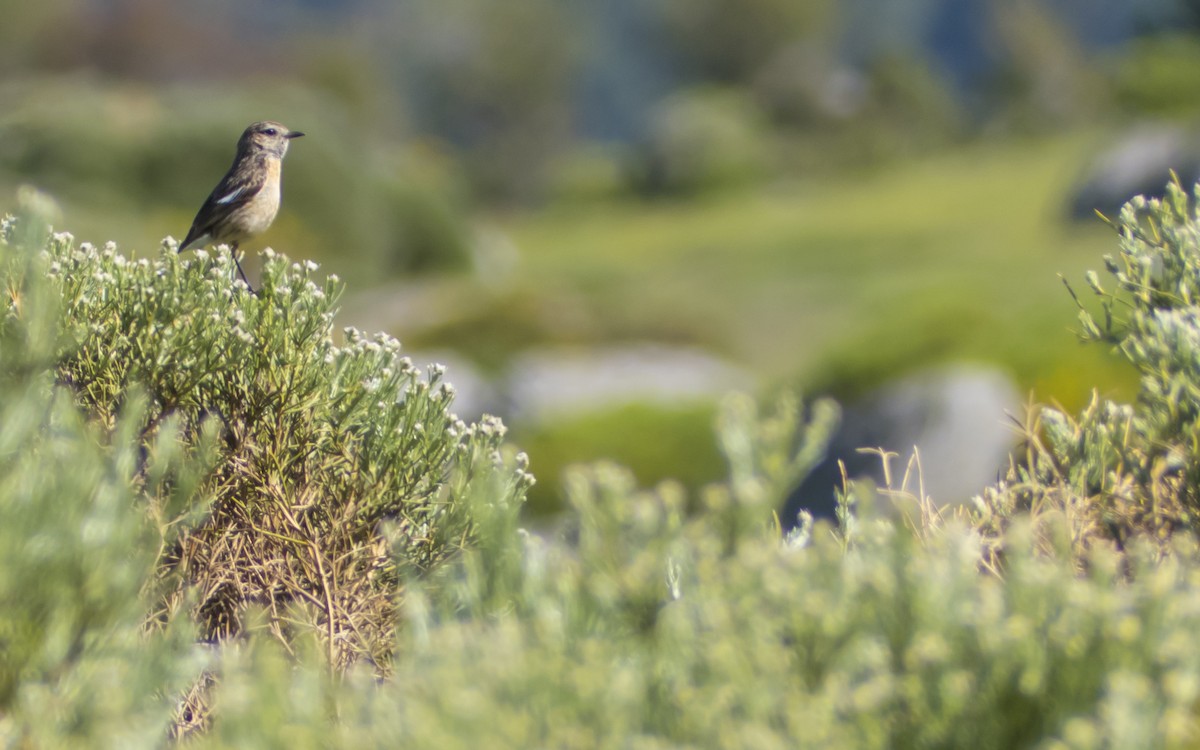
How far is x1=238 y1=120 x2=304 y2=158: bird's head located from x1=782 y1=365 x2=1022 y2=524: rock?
23.5 ft

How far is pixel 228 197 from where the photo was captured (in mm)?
6355

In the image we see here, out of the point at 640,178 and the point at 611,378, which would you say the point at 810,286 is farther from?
the point at 640,178

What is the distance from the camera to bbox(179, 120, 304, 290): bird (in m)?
6.36

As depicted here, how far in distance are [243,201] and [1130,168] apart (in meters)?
27.9

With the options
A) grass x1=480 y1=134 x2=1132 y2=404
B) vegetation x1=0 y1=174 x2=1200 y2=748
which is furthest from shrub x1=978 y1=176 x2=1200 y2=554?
grass x1=480 y1=134 x2=1132 y2=404

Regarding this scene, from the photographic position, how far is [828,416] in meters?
2.99

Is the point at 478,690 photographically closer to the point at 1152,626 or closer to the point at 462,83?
the point at 1152,626

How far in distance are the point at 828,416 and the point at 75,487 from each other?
1.83 m

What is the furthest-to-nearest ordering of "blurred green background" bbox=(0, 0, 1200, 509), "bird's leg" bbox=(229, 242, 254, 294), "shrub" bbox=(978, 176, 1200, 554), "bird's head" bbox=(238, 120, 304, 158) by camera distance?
1. "blurred green background" bbox=(0, 0, 1200, 509)
2. "bird's head" bbox=(238, 120, 304, 158)
3. "bird's leg" bbox=(229, 242, 254, 294)
4. "shrub" bbox=(978, 176, 1200, 554)

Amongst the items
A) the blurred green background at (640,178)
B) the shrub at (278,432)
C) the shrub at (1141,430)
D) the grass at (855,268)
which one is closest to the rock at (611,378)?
the blurred green background at (640,178)

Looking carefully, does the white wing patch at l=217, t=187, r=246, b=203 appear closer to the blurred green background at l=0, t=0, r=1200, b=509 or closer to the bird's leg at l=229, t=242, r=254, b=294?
the bird's leg at l=229, t=242, r=254, b=294

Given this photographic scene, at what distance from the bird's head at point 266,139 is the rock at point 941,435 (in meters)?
7.17

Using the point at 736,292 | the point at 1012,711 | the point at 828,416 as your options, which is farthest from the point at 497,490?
the point at 736,292

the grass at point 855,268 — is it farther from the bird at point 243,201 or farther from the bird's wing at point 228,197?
the bird's wing at point 228,197
